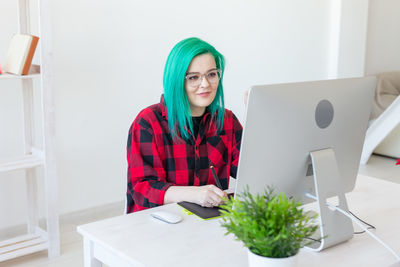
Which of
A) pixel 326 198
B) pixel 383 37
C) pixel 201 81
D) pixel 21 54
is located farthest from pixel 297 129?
pixel 383 37

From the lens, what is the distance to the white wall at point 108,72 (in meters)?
3.04

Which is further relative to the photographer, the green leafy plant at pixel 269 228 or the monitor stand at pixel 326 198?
the monitor stand at pixel 326 198

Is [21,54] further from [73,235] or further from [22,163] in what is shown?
[73,235]

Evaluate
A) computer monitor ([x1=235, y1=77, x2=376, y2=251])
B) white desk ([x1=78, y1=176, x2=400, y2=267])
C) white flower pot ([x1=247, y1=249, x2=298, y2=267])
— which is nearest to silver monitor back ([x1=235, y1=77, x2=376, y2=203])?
computer monitor ([x1=235, y1=77, x2=376, y2=251])

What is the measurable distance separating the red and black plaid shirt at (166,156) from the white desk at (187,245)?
172mm

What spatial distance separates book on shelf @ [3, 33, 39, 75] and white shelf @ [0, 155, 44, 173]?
1.52 ft

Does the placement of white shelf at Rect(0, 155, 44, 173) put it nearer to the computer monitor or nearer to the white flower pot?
the computer monitor

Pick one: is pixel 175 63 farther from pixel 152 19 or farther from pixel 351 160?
pixel 152 19

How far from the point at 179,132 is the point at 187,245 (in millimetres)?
593

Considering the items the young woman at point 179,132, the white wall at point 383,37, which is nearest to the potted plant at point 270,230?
the young woman at point 179,132

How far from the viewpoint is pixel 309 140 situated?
1.37 metres

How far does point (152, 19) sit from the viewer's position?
346 cm

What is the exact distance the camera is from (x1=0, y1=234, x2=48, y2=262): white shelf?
2.59 meters

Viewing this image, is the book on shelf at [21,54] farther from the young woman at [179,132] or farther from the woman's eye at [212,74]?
the woman's eye at [212,74]
